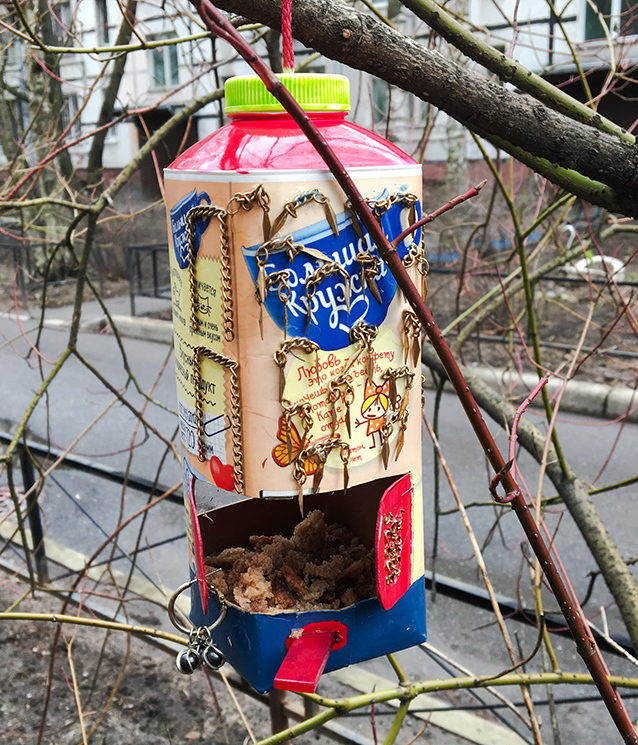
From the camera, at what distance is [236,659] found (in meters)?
1.23

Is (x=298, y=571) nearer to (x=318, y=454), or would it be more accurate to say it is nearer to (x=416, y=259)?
(x=318, y=454)

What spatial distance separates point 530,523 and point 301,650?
0.55 metres

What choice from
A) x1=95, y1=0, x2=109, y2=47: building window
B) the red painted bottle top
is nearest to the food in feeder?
the red painted bottle top

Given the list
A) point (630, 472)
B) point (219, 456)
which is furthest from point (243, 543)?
point (630, 472)

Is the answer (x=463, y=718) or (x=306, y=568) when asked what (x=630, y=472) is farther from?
(x=306, y=568)

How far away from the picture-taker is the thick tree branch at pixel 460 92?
3.02 feet

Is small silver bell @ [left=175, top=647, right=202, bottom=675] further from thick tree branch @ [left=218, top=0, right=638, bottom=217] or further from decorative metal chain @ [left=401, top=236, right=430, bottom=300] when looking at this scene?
thick tree branch @ [left=218, top=0, right=638, bottom=217]

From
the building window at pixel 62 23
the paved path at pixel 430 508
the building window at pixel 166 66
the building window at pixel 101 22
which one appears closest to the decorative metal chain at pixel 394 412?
the paved path at pixel 430 508

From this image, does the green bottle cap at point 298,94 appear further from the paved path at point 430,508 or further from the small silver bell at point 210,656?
the paved path at point 430,508

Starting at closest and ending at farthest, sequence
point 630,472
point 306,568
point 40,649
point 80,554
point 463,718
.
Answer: point 306,568 < point 463,718 < point 40,649 < point 80,554 < point 630,472

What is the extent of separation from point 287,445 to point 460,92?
54cm

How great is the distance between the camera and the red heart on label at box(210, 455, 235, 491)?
1104 millimetres

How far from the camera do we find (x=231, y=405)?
107 centimetres

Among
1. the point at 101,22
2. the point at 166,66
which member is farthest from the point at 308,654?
the point at 166,66
